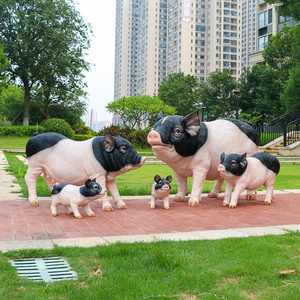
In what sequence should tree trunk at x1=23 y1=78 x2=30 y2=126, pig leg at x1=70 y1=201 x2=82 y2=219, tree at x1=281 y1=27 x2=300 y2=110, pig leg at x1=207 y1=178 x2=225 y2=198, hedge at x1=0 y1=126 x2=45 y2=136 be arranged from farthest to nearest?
1. tree trunk at x1=23 y1=78 x2=30 y2=126
2. hedge at x1=0 y1=126 x2=45 y2=136
3. tree at x1=281 y1=27 x2=300 y2=110
4. pig leg at x1=207 y1=178 x2=225 y2=198
5. pig leg at x1=70 y1=201 x2=82 y2=219

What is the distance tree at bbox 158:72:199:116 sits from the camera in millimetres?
51097

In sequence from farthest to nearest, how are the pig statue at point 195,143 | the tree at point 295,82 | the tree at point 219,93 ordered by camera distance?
1. the tree at point 219,93
2. the tree at point 295,82
3. the pig statue at point 195,143

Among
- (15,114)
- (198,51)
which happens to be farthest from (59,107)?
(198,51)

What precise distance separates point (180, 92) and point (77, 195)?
48.2 meters

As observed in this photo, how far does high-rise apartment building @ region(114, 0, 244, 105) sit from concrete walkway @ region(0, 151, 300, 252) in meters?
101

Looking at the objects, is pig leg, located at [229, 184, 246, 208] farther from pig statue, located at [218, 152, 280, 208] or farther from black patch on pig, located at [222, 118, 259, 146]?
black patch on pig, located at [222, 118, 259, 146]

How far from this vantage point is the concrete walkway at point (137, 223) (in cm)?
451

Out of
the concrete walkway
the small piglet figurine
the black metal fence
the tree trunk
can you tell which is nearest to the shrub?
the tree trunk

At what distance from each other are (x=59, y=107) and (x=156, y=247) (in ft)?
137

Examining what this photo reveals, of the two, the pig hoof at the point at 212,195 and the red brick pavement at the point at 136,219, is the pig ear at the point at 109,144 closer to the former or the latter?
the red brick pavement at the point at 136,219

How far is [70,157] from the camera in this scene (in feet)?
21.8

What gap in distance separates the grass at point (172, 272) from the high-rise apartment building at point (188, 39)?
340ft

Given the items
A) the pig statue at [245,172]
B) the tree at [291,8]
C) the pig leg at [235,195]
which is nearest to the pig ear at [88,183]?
the pig statue at [245,172]

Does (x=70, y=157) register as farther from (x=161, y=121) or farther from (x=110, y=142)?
(x=161, y=121)
